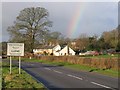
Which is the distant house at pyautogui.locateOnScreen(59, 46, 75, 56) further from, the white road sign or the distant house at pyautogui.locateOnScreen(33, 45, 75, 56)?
the white road sign

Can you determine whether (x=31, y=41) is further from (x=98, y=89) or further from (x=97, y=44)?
(x=98, y=89)

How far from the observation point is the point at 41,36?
263 ft

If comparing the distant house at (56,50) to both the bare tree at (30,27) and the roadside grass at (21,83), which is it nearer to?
the bare tree at (30,27)

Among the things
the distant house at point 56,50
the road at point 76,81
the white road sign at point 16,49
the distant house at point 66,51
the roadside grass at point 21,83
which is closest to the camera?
the roadside grass at point 21,83

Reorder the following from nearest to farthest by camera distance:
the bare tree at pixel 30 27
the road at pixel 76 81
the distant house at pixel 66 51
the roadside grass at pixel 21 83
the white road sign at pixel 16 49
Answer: the roadside grass at pixel 21 83 → the road at pixel 76 81 → the white road sign at pixel 16 49 → the bare tree at pixel 30 27 → the distant house at pixel 66 51

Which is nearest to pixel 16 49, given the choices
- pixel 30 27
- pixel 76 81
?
pixel 76 81

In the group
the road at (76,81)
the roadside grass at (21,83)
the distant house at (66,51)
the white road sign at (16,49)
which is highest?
the distant house at (66,51)

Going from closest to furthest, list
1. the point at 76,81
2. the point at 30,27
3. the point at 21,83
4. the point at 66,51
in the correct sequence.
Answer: the point at 21,83, the point at 76,81, the point at 30,27, the point at 66,51

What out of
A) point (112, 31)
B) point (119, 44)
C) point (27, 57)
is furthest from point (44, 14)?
point (112, 31)

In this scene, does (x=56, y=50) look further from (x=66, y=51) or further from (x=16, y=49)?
(x=16, y=49)

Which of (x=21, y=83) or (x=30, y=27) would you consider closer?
(x=21, y=83)

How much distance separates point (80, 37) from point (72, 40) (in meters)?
19.9

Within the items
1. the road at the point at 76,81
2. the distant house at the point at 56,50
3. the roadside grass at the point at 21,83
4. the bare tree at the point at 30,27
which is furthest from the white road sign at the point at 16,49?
the distant house at the point at 56,50

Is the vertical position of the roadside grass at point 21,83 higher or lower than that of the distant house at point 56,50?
lower
